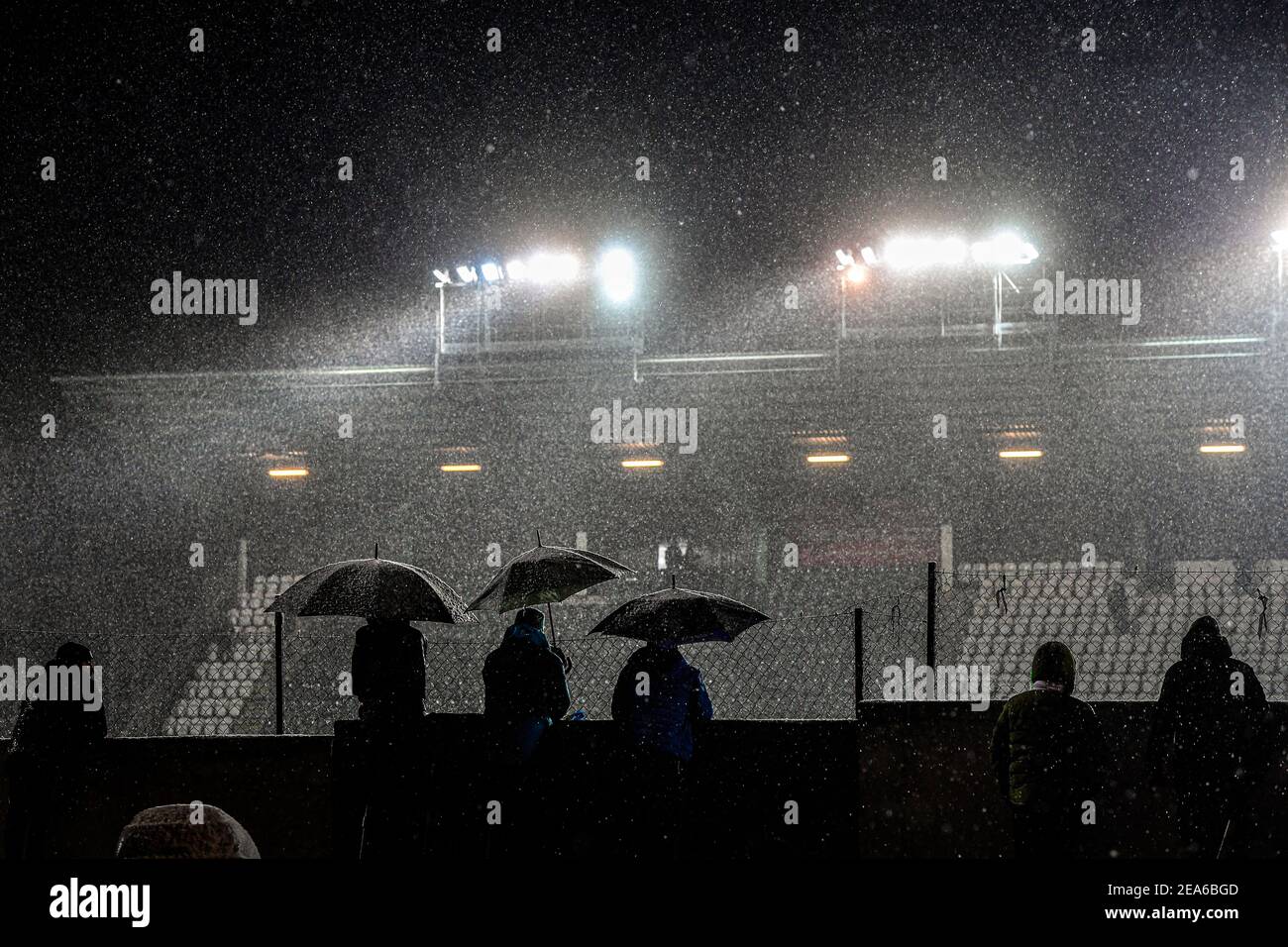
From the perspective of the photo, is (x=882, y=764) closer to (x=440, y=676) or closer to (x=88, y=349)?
(x=440, y=676)

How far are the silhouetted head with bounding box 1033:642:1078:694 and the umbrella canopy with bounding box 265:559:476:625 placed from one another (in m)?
3.77

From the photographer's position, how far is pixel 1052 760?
6.57 metres

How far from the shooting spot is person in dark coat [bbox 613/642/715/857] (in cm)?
762

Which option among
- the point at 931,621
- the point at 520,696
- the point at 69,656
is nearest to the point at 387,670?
the point at 520,696

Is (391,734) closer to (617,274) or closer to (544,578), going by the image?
(544,578)

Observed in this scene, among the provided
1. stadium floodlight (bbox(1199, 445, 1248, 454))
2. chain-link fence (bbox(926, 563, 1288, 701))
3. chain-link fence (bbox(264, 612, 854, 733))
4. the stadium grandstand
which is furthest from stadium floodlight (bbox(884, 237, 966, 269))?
chain-link fence (bbox(264, 612, 854, 733))

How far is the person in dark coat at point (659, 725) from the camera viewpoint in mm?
7625

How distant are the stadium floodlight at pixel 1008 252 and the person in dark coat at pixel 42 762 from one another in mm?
19349

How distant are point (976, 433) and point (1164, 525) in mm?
4180

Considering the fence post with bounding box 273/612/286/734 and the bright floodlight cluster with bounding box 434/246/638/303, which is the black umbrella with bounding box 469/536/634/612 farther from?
the bright floodlight cluster with bounding box 434/246/638/303

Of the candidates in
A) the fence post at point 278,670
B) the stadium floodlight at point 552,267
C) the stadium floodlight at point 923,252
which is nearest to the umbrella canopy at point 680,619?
the fence post at point 278,670

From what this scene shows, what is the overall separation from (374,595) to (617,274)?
63.1ft
